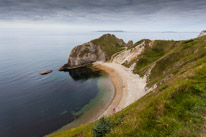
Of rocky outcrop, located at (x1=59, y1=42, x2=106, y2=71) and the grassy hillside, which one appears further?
the grassy hillside

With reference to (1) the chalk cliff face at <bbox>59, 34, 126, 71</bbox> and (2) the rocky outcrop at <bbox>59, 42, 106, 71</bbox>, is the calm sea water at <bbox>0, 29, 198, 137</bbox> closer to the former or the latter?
(2) the rocky outcrop at <bbox>59, 42, 106, 71</bbox>

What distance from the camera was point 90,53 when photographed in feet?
335

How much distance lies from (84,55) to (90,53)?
6955mm

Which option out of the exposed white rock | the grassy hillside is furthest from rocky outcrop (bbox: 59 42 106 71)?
the exposed white rock

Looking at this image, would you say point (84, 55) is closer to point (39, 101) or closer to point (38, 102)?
point (39, 101)

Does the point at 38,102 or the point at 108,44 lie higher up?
the point at 108,44

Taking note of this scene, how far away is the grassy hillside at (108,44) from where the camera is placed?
107 meters

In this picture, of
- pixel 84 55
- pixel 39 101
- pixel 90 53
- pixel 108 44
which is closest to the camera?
pixel 39 101

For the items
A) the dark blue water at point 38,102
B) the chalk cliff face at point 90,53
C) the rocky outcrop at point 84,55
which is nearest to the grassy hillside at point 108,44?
the chalk cliff face at point 90,53

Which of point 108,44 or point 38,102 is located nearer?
point 38,102

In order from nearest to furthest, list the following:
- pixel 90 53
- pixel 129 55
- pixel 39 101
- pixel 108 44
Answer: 1. pixel 39 101
2. pixel 129 55
3. pixel 90 53
4. pixel 108 44

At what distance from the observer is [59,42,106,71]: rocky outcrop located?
311ft

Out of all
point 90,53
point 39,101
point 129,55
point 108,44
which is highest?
point 108,44

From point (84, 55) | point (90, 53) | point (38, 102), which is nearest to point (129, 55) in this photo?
point (90, 53)
